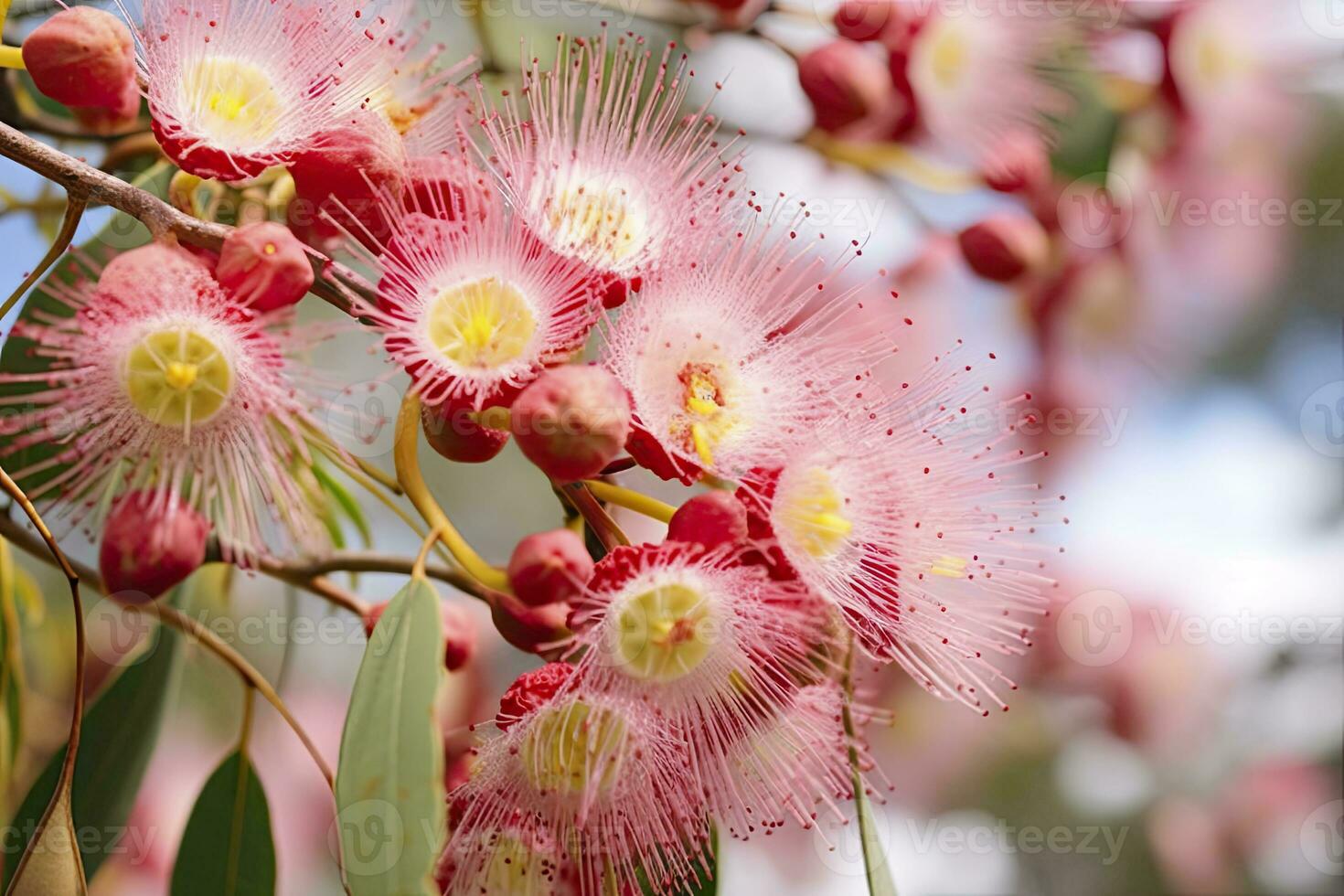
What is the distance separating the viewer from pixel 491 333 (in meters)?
0.72

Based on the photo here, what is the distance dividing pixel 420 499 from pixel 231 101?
29cm

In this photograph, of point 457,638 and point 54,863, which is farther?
point 457,638

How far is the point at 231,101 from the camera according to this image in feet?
2.60

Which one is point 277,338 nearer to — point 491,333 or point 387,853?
point 491,333

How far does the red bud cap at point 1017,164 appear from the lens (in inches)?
60.9

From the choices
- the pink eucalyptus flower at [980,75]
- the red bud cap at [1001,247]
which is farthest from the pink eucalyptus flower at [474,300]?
the red bud cap at [1001,247]

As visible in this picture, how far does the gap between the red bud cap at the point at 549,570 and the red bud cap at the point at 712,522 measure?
0.19 ft

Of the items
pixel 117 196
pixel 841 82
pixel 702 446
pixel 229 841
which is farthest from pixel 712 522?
pixel 841 82

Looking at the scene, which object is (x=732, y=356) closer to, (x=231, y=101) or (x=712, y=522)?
(x=712, y=522)

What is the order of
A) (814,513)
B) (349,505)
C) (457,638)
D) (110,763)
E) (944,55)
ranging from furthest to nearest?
(944,55) < (349,505) < (110,763) < (457,638) < (814,513)

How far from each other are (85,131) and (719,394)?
62cm

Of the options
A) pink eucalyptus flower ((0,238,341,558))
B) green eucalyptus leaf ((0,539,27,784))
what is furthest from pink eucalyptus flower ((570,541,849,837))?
green eucalyptus leaf ((0,539,27,784))

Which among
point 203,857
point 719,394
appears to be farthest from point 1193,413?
point 203,857

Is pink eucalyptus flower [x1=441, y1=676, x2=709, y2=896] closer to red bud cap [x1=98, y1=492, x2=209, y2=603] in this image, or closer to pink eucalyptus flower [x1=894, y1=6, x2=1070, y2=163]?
red bud cap [x1=98, y1=492, x2=209, y2=603]
